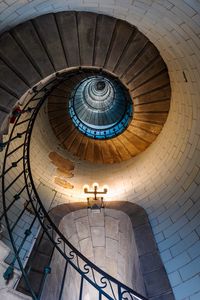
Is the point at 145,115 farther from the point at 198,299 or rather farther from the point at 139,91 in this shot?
the point at 198,299

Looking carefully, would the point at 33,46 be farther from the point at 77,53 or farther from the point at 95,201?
the point at 95,201

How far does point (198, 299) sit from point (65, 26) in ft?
12.4

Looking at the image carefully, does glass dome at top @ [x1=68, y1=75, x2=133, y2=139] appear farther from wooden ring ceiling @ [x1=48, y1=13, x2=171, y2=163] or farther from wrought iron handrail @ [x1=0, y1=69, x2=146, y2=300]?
wrought iron handrail @ [x1=0, y1=69, x2=146, y2=300]

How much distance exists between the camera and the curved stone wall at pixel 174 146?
315 centimetres

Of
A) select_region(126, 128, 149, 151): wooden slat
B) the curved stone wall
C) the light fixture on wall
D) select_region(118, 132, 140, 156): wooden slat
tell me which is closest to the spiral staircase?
the curved stone wall

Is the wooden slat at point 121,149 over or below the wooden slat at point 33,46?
over

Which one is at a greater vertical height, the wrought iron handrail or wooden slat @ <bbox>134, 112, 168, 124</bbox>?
wooden slat @ <bbox>134, 112, 168, 124</bbox>

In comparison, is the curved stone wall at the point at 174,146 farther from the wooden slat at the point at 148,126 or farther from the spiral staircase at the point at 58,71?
the wooden slat at the point at 148,126

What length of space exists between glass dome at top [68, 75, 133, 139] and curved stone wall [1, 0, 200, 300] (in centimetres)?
173

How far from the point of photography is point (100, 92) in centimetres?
925

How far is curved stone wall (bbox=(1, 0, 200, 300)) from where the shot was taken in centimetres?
315

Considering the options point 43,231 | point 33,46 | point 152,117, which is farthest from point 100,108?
point 43,231

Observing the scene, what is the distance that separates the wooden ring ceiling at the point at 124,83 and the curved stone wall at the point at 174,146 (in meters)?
0.20

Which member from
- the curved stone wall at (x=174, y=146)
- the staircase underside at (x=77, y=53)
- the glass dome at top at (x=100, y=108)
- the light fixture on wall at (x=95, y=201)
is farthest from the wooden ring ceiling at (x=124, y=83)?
the light fixture on wall at (x=95, y=201)
